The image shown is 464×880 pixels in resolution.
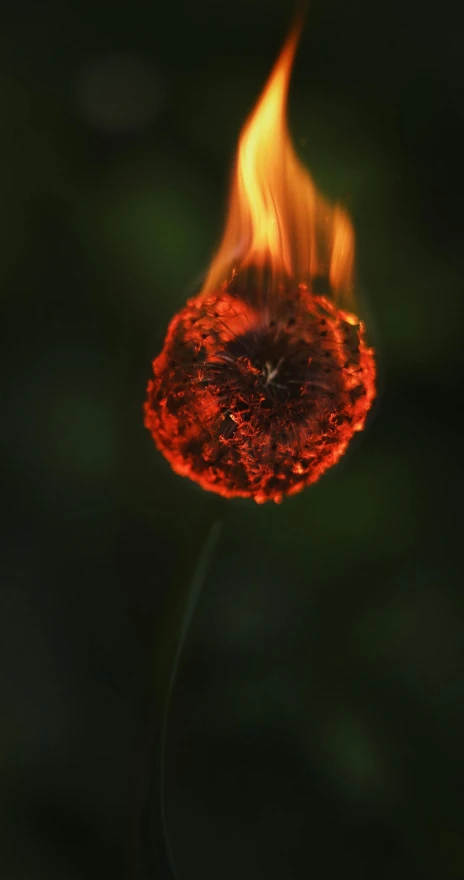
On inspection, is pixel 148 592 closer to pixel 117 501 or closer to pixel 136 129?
pixel 117 501

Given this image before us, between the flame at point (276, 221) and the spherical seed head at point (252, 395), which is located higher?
the flame at point (276, 221)

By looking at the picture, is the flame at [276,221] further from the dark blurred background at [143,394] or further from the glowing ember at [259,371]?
the dark blurred background at [143,394]

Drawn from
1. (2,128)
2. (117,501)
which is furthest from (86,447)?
(2,128)

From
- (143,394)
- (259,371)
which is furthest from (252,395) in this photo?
(143,394)

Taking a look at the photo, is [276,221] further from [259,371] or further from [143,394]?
[143,394]

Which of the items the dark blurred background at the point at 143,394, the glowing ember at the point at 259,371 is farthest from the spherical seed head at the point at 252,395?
the dark blurred background at the point at 143,394

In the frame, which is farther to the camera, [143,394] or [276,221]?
[143,394]
